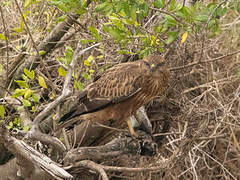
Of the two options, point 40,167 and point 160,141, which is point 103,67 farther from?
point 40,167

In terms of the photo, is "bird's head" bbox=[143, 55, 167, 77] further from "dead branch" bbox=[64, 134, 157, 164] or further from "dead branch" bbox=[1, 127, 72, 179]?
"dead branch" bbox=[1, 127, 72, 179]

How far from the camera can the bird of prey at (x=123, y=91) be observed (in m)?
3.17

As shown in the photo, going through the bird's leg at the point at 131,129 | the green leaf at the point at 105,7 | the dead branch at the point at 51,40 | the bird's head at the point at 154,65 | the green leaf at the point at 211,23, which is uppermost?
the green leaf at the point at 105,7

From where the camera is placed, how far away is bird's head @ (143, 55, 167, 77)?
310 centimetres

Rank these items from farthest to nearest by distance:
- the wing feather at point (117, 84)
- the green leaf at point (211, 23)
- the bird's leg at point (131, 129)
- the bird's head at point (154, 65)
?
1. the bird's leg at point (131, 129)
2. the wing feather at point (117, 84)
3. the bird's head at point (154, 65)
4. the green leaf at point (211, 23)

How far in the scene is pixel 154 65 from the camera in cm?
310

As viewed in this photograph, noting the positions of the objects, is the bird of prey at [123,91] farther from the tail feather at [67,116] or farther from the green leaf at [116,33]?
the green leaf at [116,33]

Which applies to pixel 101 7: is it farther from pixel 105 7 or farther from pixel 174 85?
pixel 174 85

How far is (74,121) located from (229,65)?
267 centimetres

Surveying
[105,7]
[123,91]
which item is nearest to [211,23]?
[105,7]

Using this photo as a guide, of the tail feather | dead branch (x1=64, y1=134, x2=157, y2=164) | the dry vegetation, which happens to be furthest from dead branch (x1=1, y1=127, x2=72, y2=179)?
the dry vegetation

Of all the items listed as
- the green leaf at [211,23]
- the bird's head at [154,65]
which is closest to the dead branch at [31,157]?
the bird's head at [154,65]

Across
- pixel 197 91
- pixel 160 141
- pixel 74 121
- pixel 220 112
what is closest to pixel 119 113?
pixel 74 121

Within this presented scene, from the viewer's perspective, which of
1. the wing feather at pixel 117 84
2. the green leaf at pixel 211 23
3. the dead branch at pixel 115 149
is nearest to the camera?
the green leaf at pixel 211 23
